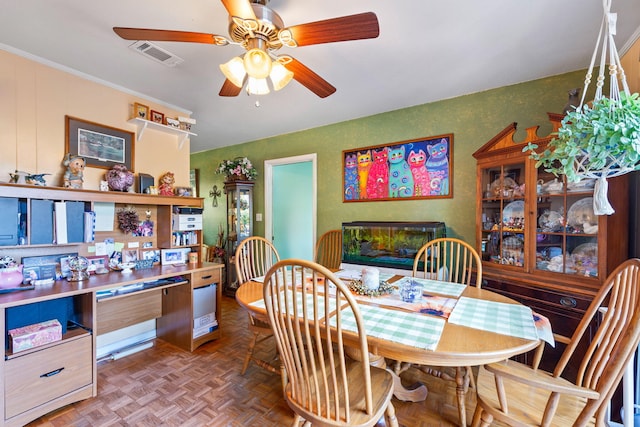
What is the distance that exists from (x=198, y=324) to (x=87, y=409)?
0.86m

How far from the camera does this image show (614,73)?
3.42 feet

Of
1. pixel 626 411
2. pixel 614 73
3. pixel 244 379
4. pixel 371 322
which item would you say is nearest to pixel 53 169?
pixel 244 379

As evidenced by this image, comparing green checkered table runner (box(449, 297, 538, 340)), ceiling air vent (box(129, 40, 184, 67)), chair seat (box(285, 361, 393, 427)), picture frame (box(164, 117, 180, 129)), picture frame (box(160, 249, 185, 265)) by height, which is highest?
ceiling air vent (box(129, 40, 184, 67))

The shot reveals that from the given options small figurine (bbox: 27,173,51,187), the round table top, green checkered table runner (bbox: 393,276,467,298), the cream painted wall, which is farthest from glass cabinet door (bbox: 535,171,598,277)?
small figurine (bbox: 27,173,51,187)

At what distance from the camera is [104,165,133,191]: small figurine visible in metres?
2.27

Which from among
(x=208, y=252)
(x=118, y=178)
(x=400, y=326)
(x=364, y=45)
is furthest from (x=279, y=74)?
(x=208, y=252)

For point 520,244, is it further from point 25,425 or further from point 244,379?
point 25,425

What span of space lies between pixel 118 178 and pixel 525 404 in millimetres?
2974

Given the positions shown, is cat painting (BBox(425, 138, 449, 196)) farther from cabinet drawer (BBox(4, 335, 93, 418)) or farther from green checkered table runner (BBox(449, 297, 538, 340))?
cabinet drawer (BBox(4, 335, 93, 418))

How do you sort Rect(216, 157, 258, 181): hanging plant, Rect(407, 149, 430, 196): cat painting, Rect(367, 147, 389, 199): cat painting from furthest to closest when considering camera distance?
Rect(216, 157, 258, 181): hanging plant
Rect(367, 147, 389, 199): cat painting
Rect(407, 149, 430, 196): cat painting

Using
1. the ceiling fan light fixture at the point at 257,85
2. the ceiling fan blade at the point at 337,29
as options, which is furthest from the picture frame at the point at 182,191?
the ceiling fan blade at the point at 337,29

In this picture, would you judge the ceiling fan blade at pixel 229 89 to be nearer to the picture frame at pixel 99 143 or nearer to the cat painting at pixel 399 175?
the picture frame at pixel 99 143

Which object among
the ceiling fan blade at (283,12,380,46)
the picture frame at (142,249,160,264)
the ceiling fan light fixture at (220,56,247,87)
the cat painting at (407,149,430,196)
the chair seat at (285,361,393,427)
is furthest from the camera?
the cat painting at (407,149,430,196)

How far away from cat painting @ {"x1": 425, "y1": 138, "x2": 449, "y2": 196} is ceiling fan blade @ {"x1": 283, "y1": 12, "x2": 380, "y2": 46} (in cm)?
178
